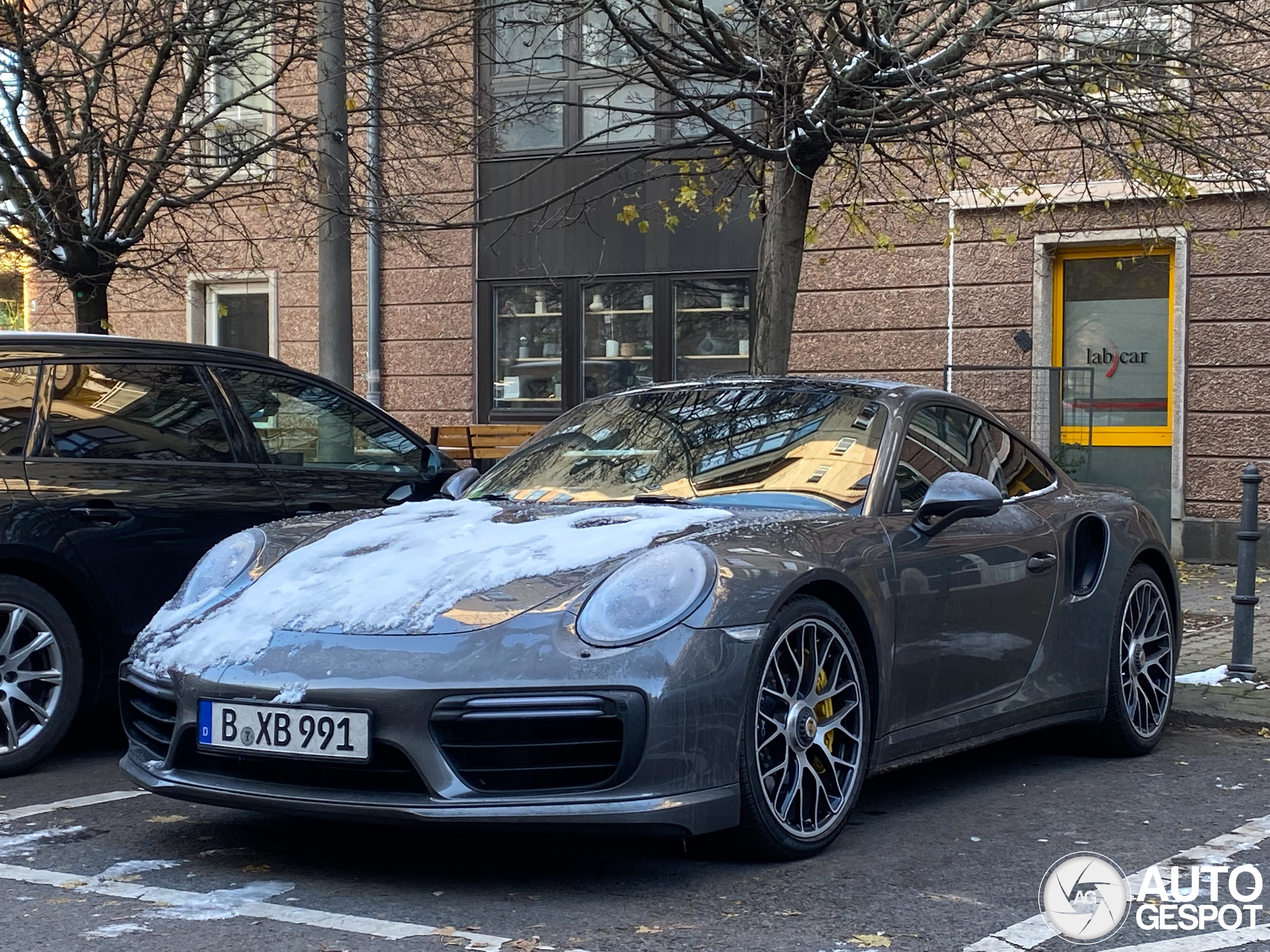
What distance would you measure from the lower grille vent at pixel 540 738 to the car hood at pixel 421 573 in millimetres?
249

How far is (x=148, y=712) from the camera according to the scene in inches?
179

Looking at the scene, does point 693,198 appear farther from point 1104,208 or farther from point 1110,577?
point 1110,577

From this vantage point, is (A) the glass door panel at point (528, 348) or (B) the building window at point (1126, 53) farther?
(A) the glass door panel at point (528, 348)

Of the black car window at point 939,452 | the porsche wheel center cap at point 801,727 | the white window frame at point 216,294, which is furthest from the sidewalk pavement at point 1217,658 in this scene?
the white window frame at point 216,294

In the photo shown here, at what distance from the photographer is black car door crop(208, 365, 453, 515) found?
6797mm

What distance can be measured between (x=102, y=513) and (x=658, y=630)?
286cm

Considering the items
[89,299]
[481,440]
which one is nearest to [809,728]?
[89,299]

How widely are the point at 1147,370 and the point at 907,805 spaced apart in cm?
988

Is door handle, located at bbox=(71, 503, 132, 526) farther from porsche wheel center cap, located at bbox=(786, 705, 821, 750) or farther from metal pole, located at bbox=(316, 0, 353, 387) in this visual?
metal pole, located at bbox=(316, 0, 353, 387)

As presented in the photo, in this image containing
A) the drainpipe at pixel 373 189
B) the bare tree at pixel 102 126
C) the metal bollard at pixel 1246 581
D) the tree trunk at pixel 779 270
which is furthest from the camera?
the drainpipe at pixel 373 189

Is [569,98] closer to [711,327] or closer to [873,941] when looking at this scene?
[711,327]

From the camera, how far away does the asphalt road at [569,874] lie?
12.4 feet

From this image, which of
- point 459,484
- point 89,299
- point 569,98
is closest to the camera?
point 459,484

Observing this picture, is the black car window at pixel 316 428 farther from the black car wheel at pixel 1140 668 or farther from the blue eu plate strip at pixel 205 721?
the black car wheel at pixel 1140 668
